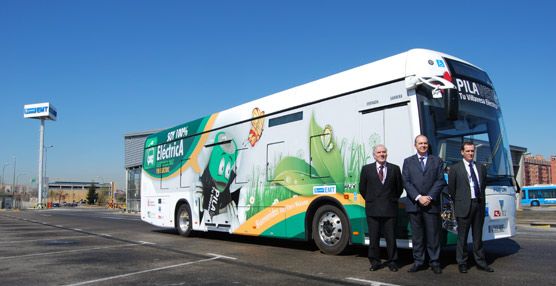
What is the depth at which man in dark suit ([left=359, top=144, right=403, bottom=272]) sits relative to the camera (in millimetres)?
6699

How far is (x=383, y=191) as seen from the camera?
265 inches

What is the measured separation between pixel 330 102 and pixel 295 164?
1467 millimetres

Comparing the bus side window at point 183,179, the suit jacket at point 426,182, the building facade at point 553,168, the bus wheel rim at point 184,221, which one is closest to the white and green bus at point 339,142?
the suit jacket at point 426,182

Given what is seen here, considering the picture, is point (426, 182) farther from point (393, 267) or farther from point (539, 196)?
point (539, 196)

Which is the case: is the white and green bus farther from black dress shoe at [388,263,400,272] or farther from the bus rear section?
black dress shoe at [388,263,400,272]

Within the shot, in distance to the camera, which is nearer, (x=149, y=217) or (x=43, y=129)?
(x=149, y=217)

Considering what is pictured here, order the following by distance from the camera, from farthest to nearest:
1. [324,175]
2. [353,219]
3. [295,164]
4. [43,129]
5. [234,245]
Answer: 1. [43,129]
2. [234,245]
3. [295,164]
4. [324,175]
5. [353,219]

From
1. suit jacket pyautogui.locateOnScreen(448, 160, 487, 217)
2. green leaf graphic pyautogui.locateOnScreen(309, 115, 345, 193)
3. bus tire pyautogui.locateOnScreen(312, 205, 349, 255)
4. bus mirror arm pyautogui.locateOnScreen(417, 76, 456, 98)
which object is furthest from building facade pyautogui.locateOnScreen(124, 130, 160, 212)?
suit jacket pyautogui.locateOnScreen(448, 160, 487, 217)

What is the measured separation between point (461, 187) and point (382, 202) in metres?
1.10

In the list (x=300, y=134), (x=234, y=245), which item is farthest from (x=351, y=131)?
(x=234, y=245)

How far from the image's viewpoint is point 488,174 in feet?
23.8

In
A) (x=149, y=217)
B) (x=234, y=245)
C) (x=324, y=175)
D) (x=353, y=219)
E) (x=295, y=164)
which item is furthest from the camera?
(x=149, y=217)

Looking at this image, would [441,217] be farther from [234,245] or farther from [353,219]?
[234,245]

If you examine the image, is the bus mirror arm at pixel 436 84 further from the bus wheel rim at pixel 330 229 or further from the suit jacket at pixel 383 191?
the bus wheel rim at pixel 330 229
